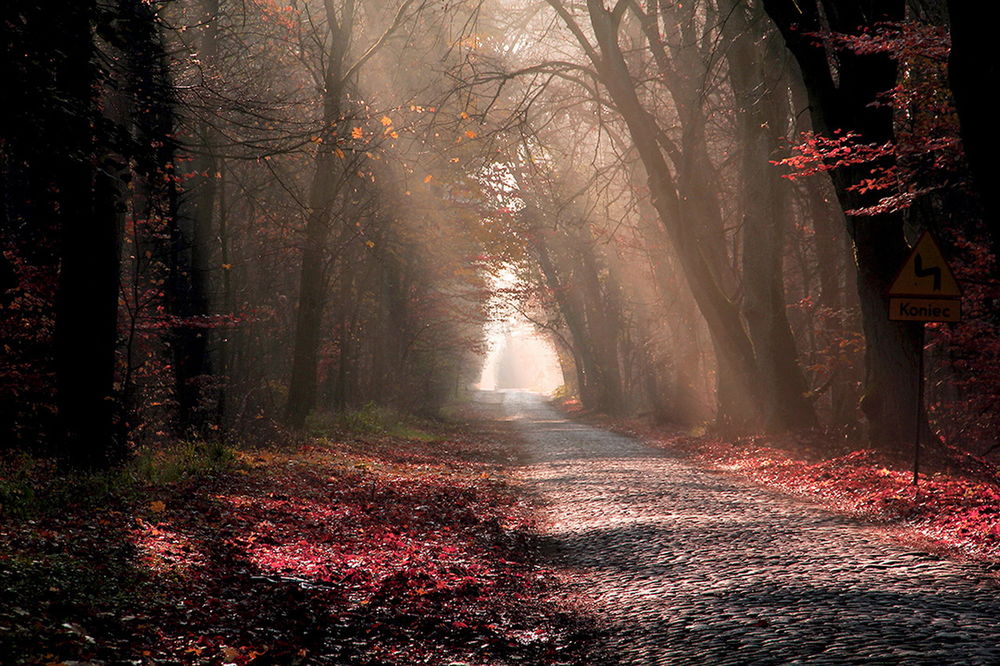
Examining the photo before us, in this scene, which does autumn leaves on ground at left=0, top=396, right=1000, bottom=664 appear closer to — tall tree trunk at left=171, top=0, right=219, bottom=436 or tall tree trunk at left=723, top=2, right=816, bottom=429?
tall tree trunk at left=171, top=0, right=219, bottom=436

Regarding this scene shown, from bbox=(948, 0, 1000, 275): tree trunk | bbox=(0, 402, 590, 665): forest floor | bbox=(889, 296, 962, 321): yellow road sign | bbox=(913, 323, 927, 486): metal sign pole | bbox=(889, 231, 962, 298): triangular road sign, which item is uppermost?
Answer: bbox=(948, 0, 1000, 275): tree trunk

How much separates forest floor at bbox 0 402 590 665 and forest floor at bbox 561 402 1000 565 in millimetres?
3656

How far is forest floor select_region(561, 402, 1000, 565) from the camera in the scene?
7434 millimetres

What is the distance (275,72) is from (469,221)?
8827mm

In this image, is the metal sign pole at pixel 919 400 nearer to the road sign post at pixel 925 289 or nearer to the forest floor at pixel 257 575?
the road sign post at pixel 925 289

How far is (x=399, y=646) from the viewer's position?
495 cm

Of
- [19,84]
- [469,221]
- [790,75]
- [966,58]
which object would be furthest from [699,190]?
[19,84]

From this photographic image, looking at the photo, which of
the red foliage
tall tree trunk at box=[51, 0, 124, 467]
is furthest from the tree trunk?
tall tree trunk at box=[51, 0, 124, 467]

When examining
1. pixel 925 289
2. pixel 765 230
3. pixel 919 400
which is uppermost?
pixel 765 230

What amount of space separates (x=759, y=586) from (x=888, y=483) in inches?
214

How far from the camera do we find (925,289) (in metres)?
10.2

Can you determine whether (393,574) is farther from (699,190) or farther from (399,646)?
(699,190)

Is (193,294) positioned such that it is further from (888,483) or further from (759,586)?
(759,586)

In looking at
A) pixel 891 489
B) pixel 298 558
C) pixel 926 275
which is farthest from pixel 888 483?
pixel 298 558
